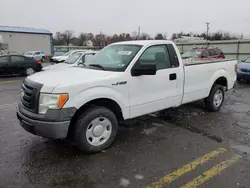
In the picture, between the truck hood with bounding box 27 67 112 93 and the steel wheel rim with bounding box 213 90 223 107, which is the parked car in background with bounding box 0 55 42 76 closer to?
the truck hood with bounding box 27 67 112 93

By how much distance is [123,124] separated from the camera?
5316 millimetres

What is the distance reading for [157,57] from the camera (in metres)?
4.70

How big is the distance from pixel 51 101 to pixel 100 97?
775mm

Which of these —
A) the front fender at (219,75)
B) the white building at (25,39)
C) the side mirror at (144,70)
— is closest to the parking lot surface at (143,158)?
the front fender at (219,75)

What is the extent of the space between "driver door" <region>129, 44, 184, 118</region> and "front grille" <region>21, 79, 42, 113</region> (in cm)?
158

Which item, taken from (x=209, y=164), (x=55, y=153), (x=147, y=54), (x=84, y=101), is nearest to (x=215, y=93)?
(x=147, y=54)

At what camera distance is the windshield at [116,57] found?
13.9 ft

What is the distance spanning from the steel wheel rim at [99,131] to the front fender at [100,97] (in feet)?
1.22

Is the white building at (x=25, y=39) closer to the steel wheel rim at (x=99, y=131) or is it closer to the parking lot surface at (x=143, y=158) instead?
the parking lot surface at (x=143, y=158)

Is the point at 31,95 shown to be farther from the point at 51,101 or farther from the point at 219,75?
the point at 219,75

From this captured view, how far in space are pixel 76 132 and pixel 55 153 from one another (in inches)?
25.2

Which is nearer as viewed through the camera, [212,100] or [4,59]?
[212,100]

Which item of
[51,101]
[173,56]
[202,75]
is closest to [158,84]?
[173,56]

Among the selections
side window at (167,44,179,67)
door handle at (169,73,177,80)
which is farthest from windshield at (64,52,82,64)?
door handle at (169,73,177,80)
